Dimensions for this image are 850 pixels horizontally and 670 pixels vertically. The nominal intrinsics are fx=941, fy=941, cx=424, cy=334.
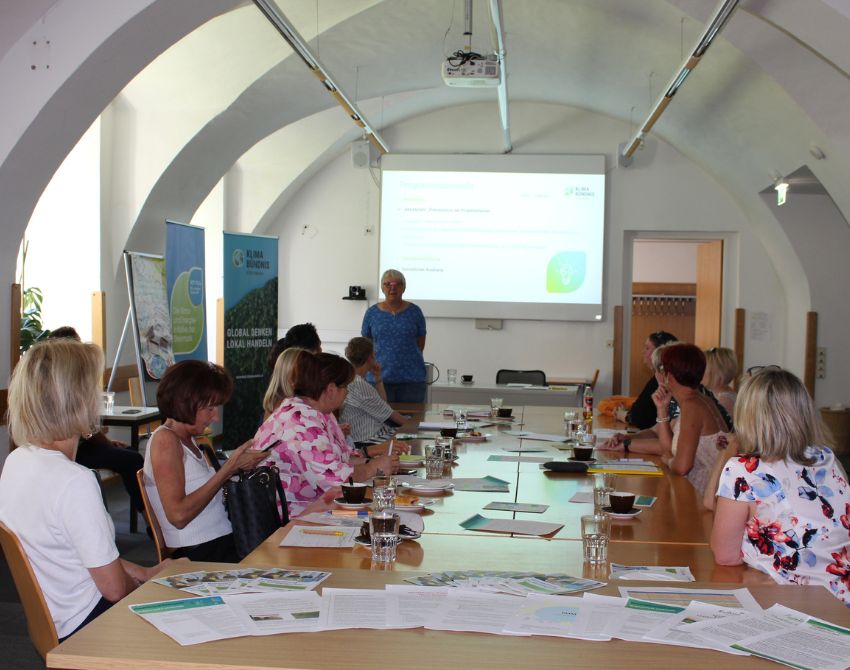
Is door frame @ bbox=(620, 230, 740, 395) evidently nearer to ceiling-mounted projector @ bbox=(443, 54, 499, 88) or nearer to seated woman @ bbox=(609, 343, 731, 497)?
ceiling-mounted projector @ bbox=(443, 54, 499, 88)

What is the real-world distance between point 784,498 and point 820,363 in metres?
8.67

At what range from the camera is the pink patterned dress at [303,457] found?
378 centimetres

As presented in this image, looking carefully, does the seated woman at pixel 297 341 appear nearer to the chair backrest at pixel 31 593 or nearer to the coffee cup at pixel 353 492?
the coffee cup at pixel 353 492

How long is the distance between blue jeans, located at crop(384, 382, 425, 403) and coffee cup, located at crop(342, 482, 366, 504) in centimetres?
455

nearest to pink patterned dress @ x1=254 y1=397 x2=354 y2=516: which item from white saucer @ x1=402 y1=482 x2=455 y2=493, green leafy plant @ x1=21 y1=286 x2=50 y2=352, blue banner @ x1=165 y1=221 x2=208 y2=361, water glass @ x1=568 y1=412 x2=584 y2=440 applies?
white saucer @ x1=402 y1=482 x2=455 y2=493

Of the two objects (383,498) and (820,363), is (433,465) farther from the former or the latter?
(820,363)

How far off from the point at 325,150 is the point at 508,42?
287cm

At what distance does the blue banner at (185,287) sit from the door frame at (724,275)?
5.06m

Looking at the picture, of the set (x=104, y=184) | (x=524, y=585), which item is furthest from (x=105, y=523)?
(x=104, y=184)

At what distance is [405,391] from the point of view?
25.6 feet

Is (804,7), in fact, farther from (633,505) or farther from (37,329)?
(37,329)

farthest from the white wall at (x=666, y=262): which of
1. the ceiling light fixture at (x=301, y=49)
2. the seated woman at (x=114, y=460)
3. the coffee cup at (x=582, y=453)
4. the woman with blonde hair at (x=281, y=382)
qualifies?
the woman with blonde hair at (x=281, y=382)

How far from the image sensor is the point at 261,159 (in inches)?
432

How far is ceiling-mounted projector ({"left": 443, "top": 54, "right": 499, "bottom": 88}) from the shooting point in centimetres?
634
